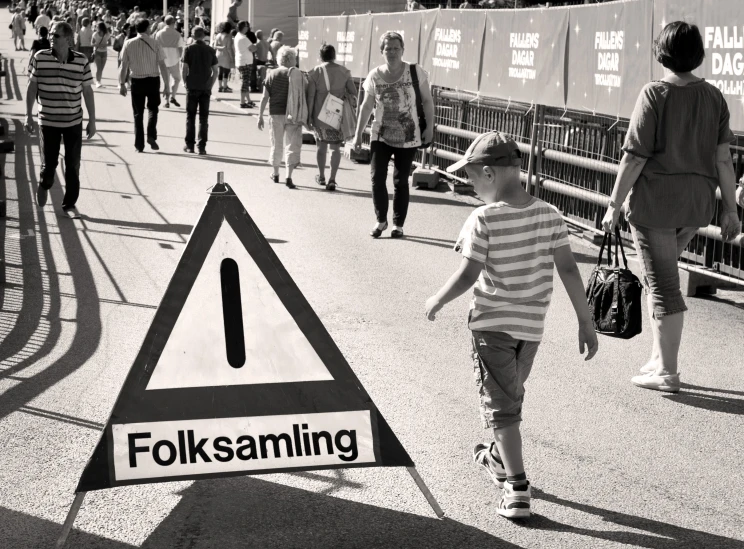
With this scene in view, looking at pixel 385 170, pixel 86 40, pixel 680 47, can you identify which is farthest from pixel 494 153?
pixel 86 40

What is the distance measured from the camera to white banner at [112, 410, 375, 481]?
4.13m

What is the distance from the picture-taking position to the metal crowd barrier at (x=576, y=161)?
8.89 m

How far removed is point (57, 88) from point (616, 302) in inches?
262

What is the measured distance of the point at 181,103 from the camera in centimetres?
2712

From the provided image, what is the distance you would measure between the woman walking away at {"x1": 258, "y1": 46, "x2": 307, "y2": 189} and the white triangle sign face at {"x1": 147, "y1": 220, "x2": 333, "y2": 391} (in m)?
9.64

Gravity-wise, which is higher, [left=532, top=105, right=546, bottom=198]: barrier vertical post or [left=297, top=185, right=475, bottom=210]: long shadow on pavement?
[left=532, top=105, right=546, bottom=198]: barrier vertical post

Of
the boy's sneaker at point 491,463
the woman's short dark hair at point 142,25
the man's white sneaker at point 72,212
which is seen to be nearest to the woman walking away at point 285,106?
the man's white sneaker at point 72,212

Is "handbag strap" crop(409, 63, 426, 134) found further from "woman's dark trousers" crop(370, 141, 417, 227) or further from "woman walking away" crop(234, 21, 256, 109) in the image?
"woman walking away" crop(234, 21, 256, 109)

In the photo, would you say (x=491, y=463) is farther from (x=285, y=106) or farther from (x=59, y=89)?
(x=285, y=106)

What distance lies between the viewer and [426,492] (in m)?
4.32

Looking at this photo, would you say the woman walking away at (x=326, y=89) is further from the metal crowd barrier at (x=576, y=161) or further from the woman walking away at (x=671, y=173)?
the woman walking away at (x=671, y=173)

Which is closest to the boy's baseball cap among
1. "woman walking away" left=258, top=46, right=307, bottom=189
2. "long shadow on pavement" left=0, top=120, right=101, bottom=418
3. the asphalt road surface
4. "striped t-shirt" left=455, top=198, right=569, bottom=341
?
"striped t-shirt" left=455, top=198, right=569, bottom=341

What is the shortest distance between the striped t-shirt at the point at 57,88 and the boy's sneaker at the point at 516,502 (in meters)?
7.55

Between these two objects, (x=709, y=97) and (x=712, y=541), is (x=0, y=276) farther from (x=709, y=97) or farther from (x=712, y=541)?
(x=712, y=541)
